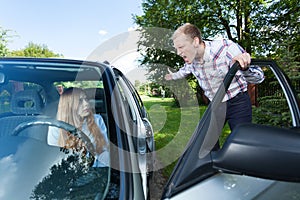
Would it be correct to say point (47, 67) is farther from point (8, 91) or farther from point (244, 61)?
point (244, 61)

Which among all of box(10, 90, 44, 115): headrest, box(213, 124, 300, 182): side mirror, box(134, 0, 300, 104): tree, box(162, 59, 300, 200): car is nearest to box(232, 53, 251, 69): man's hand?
box(162, 59, 300, 200): car

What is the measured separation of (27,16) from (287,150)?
15.8 meters

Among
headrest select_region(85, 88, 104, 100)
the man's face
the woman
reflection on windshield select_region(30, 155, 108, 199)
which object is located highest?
the man's face

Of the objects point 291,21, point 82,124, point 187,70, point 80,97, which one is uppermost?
point 291,21

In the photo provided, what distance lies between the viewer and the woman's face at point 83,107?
5.17 feet

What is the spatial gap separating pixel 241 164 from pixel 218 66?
1.27 meters

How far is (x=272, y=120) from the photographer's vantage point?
465 cm

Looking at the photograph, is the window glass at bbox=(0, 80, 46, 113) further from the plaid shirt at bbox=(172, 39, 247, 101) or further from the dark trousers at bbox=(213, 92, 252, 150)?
the dark trousers at bbox=(213, 92, 252, 150)

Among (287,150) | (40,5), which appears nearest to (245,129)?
(287,150)

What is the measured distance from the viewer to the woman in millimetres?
1271

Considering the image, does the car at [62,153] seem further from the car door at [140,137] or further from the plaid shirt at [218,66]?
the plaid shirt at [218,66]

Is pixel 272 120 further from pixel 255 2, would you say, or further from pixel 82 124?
pixel 255 2

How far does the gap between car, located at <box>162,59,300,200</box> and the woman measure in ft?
1.42

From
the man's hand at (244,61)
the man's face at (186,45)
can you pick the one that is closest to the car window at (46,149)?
the man's face at (186,45)
